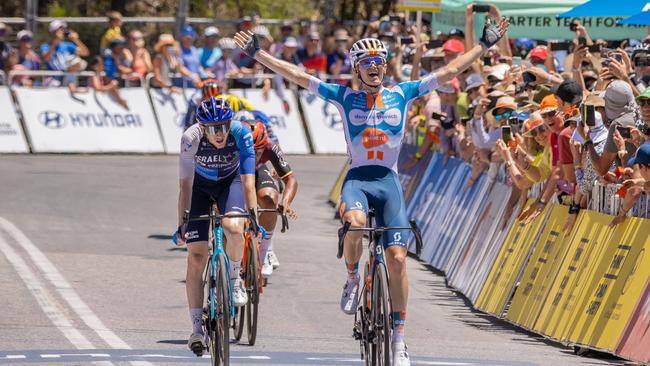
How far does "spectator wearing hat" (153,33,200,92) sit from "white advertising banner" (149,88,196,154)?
6.6 inches

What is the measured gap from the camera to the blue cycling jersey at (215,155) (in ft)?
34.8

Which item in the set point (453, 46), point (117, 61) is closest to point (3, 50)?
point (117, 61)

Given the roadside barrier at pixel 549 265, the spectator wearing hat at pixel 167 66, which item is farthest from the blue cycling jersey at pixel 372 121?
the spectator wearing hat at pixel 167 66

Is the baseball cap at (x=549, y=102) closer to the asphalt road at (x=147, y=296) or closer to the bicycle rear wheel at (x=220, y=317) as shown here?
the asphalt road at (x=147, y=296)

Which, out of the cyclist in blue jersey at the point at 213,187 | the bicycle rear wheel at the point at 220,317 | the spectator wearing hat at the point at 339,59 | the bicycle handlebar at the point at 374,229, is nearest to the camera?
the bicycle handlebar at the point at 374,229

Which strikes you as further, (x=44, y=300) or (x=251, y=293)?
(x=44, y=300)

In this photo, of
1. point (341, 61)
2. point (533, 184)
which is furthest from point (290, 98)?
point (533, 184)

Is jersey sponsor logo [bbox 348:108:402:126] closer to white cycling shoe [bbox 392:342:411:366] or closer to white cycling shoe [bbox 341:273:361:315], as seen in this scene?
white cycling shoe [bbox 341:273:361:315]

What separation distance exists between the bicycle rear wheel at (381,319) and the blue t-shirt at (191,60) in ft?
67.4

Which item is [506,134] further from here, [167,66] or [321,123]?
[321,123]

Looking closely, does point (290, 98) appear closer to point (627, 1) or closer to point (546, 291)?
point (627, 1)

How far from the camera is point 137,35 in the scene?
29.7 meters

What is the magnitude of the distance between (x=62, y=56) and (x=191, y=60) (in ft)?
8.10

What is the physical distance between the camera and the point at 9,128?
28.3m
